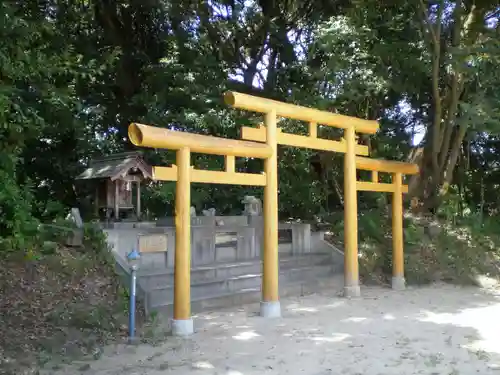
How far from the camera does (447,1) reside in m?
11.3

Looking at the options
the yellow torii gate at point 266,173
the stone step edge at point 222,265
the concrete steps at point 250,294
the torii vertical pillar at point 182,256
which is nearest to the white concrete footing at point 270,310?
the yellow torii gate at point 266,173

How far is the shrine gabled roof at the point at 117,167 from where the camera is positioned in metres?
8.45

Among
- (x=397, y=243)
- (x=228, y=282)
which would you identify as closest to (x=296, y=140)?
(x=228, y=282)

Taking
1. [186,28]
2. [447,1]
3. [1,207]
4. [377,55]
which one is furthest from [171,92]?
[447,1]

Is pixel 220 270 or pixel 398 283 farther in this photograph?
pixel 398 283

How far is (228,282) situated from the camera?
8633 millimetres

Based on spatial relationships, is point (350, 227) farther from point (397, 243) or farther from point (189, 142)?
point (189, 142)

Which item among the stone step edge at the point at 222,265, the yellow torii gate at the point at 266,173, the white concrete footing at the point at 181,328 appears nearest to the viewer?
the white concrete footing at the point at 181,328

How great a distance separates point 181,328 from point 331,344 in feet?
6.33

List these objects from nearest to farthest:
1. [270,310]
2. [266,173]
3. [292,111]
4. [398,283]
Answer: [270,310]
[266,173]
[292,111]
[398,283]

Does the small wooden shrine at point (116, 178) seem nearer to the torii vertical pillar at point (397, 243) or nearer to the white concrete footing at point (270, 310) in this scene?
the white concrete footing at point (270, 310)

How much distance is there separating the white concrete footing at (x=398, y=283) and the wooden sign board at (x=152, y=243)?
488cm

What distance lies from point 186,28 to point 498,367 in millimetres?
10520

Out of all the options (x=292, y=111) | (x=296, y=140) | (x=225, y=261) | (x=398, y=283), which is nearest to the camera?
(x=292, y=111)
